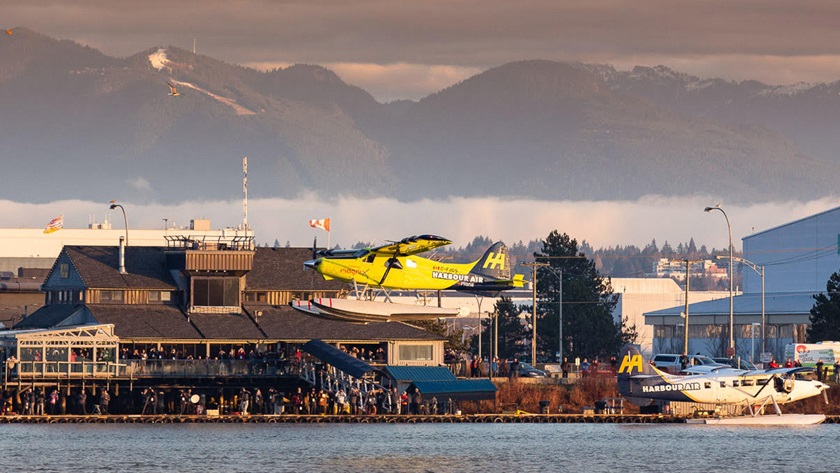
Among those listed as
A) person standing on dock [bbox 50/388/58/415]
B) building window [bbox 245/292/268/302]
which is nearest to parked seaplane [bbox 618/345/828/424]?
building window [bbox 245/292/268/302]

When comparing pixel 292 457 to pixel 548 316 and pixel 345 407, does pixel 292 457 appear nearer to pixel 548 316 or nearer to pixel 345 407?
pixel 345 407

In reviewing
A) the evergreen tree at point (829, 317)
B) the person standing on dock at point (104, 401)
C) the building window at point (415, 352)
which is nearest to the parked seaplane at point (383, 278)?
the person standing on dock at point (104, 401)

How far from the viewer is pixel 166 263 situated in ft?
403

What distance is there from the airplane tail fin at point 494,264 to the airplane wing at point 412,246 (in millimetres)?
10757

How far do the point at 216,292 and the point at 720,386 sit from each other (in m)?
39.7

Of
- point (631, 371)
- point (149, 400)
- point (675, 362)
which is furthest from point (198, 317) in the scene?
point (675, 362)

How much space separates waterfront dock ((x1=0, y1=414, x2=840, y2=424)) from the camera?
3922 inches

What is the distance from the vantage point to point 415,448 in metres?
86.0

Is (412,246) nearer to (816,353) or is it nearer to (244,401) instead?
(244,401)

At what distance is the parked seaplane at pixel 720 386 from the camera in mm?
99125

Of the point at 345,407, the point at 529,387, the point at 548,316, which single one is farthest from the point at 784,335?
the point at 345,407

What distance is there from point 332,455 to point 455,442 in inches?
406

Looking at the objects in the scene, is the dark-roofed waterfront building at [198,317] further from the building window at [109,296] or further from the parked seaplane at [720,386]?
the parked seaplane at [720,386]

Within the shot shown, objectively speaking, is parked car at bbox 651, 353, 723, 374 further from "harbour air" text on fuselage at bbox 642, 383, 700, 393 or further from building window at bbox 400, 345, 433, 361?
building window at bbox 400, 345, 433, 361
